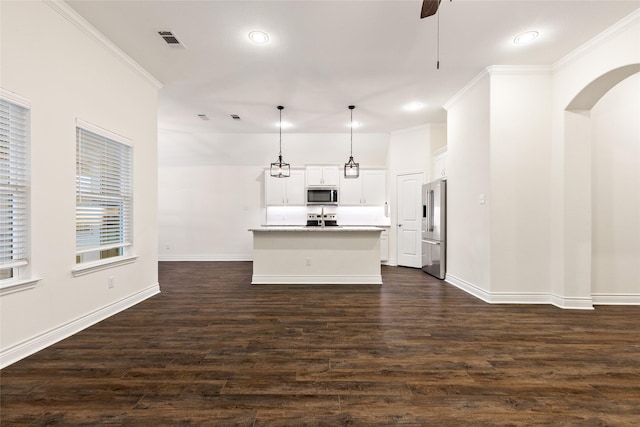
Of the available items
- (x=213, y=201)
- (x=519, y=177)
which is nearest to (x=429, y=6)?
(x=519, y=177)

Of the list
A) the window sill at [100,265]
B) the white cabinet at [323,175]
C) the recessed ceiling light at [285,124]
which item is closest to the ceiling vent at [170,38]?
the window sill at [100,265]

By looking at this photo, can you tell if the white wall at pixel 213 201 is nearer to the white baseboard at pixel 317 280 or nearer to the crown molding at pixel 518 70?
the white baseboard at pixel 317 280

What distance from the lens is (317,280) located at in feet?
16.5

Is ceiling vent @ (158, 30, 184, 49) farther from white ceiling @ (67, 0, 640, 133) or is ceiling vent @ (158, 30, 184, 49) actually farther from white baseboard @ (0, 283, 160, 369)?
white baseboard @ (0, 283, 160, 369)

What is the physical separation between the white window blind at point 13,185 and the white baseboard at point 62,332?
1.93ft

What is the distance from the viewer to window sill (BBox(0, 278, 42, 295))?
7.23 ft

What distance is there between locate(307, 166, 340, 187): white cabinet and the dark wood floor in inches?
183

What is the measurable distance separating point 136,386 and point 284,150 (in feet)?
21.1

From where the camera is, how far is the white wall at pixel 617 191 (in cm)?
375

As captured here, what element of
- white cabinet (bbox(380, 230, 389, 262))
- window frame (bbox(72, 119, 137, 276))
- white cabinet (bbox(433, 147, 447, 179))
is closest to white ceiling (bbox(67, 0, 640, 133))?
white cabinet (bbox(433, 147, 447, 179))

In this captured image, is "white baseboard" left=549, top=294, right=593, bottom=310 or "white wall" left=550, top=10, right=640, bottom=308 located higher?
"white wall" left=550, top=10, right=640, bottom=308

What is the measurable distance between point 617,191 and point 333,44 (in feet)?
13.3

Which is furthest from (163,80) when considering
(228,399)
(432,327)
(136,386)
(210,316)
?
(432,327)

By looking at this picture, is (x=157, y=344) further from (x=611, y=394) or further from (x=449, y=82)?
(x=449, y=82)
